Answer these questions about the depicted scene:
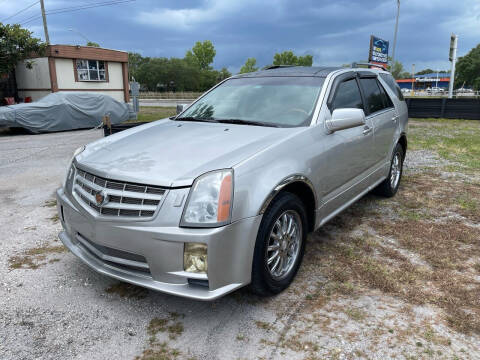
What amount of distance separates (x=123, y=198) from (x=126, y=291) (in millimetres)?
964

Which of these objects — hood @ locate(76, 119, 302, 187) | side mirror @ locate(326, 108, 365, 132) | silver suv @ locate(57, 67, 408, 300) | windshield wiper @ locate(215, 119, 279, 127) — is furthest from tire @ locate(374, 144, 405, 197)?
hood @ locate(76, 119, 302, 187)

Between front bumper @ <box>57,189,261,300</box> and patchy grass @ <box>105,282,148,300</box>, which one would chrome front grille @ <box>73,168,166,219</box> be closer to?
front bumper @ <box>57,189,261,300</box>

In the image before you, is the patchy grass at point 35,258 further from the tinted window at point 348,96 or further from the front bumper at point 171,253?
the tinted window at point 348,96

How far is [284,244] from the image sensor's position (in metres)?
2.94

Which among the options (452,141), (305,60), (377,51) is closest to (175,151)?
(452,141)

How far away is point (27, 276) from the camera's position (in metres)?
3.31

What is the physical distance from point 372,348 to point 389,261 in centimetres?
131

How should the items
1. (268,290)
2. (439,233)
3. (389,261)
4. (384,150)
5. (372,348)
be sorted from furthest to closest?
(384,150) → (439,233) → (389,261) → (268,290) → (372,348)

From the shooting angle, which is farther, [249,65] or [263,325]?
[249,65]

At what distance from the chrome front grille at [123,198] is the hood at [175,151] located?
48 mm

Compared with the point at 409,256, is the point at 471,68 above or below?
above

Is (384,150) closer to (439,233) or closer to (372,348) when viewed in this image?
(439,233)

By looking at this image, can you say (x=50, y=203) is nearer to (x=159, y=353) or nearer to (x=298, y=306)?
(x=159, y=353)

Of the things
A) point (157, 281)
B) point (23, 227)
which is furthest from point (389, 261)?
point (23, 227)
